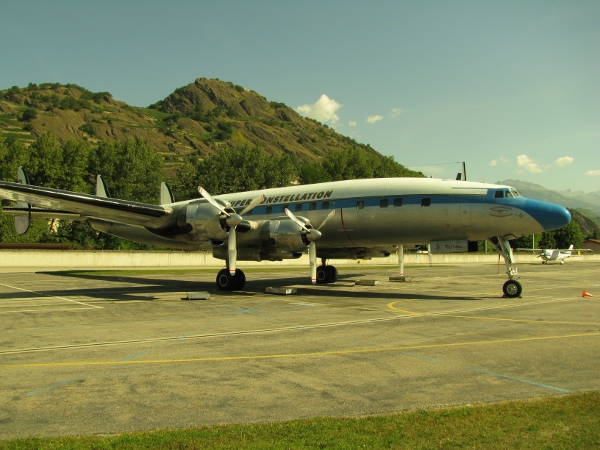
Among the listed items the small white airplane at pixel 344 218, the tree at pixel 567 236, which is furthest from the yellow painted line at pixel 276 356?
the tree at pixel 567 236

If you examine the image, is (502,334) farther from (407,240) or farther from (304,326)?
(407,240)

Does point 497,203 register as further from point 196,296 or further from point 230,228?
point 196,296

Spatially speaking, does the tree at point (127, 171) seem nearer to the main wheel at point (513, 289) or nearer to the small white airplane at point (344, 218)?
the small white airplane at point (344, 218)

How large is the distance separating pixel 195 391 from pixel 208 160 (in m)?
71.6

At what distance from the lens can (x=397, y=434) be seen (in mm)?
5008

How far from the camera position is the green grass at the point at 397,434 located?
15.5ft

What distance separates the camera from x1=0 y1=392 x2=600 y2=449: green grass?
472cm

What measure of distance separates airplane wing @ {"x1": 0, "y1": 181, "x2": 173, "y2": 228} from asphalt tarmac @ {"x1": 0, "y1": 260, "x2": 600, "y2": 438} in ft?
13.8

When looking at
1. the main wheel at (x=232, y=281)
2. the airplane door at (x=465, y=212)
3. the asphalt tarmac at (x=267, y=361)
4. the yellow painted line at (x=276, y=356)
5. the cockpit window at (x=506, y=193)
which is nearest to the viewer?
the asphalt tarmac at (x=267, y=361)

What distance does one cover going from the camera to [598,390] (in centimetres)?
654

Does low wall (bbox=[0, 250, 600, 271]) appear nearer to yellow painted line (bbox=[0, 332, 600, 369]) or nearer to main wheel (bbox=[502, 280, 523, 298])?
main wheel (bbox=[502, 280, 523, 298])

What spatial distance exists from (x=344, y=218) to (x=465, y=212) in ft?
16.8

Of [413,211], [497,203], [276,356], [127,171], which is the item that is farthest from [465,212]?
[127,171]

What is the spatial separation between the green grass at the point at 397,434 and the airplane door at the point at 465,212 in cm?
1362
